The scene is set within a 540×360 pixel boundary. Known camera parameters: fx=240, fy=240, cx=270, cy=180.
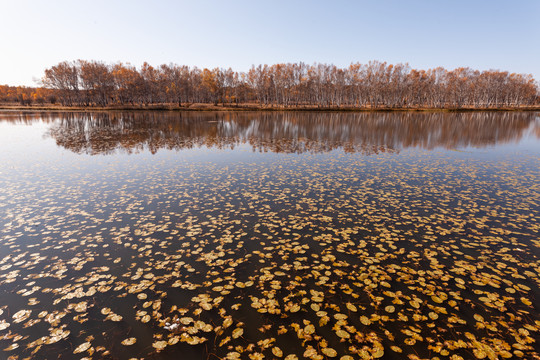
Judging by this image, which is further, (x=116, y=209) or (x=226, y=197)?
(x=226, y=197)

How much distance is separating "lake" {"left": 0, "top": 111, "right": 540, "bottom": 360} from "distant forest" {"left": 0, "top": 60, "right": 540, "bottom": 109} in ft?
353

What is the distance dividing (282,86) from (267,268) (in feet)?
397

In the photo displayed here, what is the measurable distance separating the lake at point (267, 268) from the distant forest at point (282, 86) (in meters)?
108

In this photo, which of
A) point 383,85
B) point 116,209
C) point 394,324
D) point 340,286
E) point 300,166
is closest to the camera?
point 394,324

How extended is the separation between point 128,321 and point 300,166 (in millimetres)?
14250

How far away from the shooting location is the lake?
4527 mm

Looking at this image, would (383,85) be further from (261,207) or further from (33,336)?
(33,336)

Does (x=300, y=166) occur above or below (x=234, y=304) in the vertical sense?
above

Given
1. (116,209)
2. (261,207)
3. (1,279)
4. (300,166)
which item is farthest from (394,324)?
(300,166)

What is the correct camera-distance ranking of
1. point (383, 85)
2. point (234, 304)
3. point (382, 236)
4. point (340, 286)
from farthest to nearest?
point (383, 85), point (382, 236), point (340, 286), point (234, 304)

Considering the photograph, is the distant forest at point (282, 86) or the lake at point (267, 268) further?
the distant forest at point (282, 86)

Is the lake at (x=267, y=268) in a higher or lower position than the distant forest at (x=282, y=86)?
lower

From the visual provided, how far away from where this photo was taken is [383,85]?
116062mm

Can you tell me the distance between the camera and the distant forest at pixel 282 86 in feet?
375
